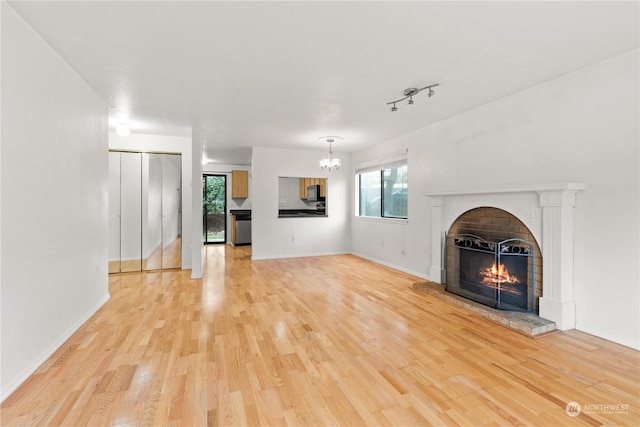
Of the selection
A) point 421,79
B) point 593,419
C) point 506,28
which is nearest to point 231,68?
point 421,79

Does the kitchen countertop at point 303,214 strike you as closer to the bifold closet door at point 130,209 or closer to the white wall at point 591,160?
the bifold closet door at point 130,209

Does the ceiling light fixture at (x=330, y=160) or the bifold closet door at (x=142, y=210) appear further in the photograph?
the ceiling light fixture at (x=330, y=160)

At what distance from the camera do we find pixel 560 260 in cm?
283

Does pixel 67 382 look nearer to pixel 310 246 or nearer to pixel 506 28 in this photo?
pixel 506 28

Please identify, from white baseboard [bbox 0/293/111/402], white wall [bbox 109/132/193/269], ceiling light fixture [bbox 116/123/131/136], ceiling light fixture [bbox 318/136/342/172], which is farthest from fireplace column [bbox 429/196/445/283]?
ceiling light fixture [bbox 116/123/131/136]

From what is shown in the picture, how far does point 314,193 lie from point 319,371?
5.67 meters

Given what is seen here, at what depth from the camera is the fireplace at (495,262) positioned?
317cm

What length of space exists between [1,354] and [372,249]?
554 centimetres

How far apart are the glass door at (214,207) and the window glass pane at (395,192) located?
17.5 feet

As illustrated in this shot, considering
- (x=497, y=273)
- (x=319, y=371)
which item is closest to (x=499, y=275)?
(x=497, y=273)

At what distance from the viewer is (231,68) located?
2.74 metres

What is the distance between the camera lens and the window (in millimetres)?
5539

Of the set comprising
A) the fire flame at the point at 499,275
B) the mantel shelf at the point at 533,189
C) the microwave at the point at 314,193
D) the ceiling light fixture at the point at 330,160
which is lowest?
the fire flame at the point at 499,275

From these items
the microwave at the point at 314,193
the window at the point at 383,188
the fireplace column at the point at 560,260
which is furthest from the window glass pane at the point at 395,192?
the fireplace column at the point at 560,260
